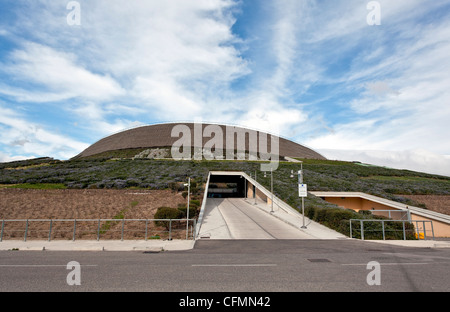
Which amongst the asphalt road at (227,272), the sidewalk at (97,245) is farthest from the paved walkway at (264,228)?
the asphalt road at (227,272)

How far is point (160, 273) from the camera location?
8.61 meters

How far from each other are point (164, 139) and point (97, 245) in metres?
79.5

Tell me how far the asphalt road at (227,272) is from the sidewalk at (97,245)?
81 centimetres

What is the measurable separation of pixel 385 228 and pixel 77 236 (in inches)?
861

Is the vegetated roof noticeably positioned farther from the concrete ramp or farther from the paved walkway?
the concrete ramp

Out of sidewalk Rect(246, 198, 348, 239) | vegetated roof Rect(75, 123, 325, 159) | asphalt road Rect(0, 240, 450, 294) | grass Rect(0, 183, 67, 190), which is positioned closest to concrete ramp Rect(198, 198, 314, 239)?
sidewalk Rect(246, 198, 348, 239)

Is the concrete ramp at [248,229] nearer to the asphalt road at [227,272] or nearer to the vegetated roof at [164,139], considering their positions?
the asphalt road at [227,272]

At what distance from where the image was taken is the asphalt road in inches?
280

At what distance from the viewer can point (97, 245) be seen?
1467cm

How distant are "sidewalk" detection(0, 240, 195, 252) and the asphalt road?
81 centimetres

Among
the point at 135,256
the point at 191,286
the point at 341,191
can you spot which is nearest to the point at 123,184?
the point at 135,256

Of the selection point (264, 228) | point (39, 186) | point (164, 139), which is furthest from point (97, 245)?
point (164, 139)

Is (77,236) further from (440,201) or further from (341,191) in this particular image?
(440,201)

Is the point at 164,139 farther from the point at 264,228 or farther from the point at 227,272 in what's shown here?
the point at 227,272
